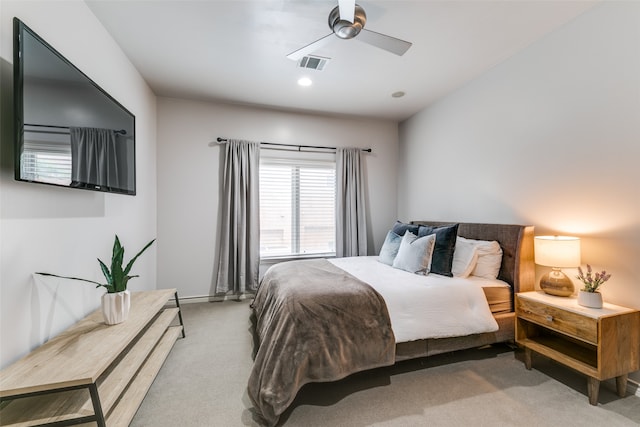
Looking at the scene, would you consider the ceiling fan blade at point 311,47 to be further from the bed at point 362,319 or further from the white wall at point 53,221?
the bed at point 362,319

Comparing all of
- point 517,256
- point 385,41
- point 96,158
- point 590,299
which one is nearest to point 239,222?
point 96,158

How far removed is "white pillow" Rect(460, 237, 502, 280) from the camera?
253 centimetres

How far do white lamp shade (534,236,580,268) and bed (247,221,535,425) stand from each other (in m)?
0.33

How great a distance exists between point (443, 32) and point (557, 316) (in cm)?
244

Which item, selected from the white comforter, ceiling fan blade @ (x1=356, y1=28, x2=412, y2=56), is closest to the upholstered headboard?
the white comforter

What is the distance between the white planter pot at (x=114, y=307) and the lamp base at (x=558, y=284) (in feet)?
10.4

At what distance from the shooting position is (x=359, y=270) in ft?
8.77

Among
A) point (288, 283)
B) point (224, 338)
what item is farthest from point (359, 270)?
point (224, 338)

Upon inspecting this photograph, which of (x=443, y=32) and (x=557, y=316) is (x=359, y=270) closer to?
(x=557, y=316)

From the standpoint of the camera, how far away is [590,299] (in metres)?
1.82

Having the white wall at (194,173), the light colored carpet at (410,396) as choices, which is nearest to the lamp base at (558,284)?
the light colored carpet at (410,396)

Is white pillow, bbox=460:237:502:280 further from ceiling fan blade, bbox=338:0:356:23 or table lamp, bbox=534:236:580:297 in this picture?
ceiling fan blade, bbox=338:0:356:23

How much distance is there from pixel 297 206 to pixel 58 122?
2.90m

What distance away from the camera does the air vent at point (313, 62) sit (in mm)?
2664
